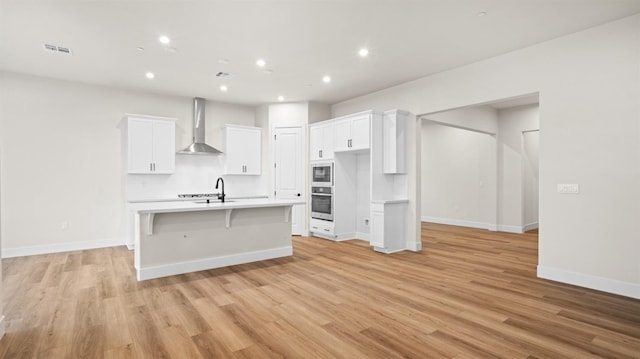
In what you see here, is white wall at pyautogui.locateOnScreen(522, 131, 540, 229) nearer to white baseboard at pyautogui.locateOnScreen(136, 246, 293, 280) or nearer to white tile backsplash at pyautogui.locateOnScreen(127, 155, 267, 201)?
white baseboard at pyautogui.locateOnScreen(136, 246, 293, 280)

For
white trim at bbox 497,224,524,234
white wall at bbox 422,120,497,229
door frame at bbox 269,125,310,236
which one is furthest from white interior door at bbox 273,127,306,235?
white trim at bbox 497,224,524,234

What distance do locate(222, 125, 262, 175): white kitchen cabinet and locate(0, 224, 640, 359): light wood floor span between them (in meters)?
2.92

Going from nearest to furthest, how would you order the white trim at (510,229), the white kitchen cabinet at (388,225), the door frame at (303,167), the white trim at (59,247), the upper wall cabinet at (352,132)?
the white trim at (59,247) < the white kitchen cabinet at (388,225) < the upper wall cabinet at (352,132) < the door frame at (303,167) < the white trim at (510,229)

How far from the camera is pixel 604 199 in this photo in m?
3.62

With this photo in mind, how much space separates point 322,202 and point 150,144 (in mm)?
3492

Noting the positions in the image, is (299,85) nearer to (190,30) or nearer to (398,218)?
(190,30)

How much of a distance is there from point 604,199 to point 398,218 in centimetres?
276

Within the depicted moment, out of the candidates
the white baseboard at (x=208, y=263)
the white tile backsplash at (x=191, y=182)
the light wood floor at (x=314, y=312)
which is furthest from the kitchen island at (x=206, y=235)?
the white tile backsplash at (x=191, y=182)

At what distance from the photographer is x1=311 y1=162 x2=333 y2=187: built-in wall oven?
655 centimetres

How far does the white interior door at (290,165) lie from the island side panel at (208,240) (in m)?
1.92

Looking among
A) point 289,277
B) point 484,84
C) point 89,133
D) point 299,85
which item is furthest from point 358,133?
point 89,133

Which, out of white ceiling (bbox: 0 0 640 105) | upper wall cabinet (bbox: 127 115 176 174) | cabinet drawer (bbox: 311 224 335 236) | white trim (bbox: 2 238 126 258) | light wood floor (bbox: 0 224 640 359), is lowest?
light wood floor (bbox: 0 224 640 359)

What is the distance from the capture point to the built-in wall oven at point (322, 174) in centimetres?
655

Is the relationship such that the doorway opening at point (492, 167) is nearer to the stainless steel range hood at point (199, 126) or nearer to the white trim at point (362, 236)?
the white trim at point (362, 236)
